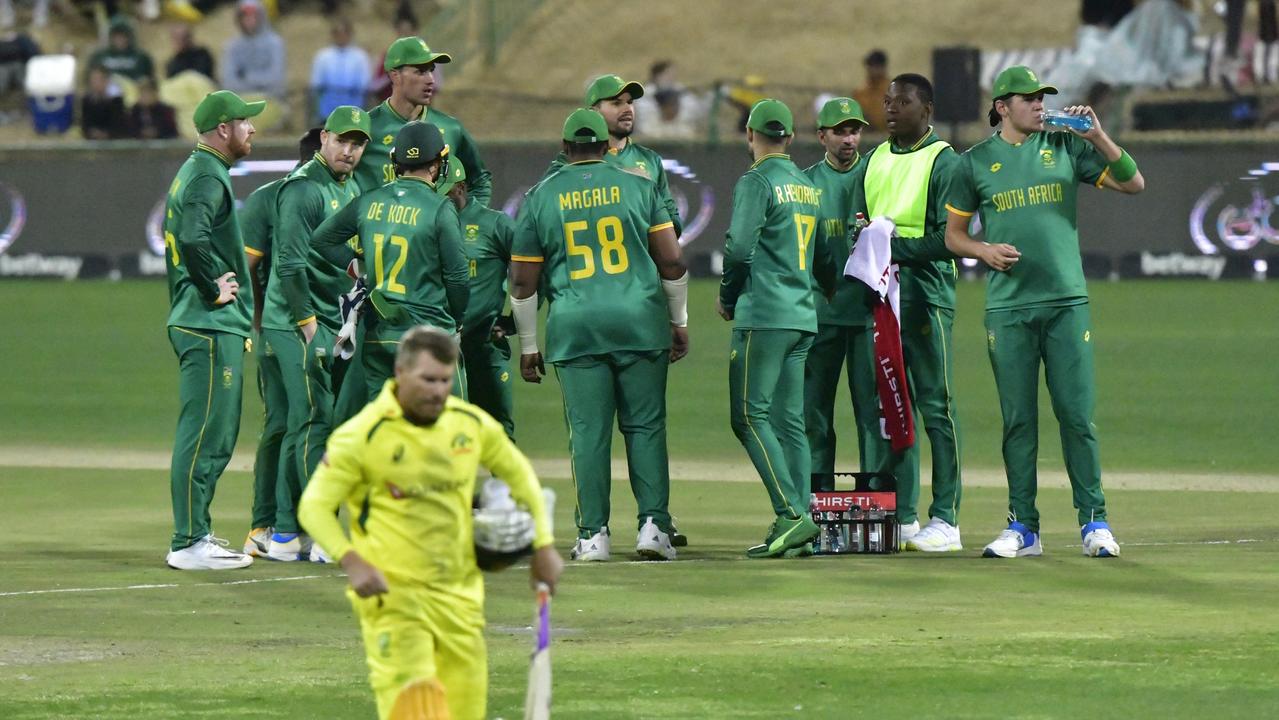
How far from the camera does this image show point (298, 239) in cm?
1180

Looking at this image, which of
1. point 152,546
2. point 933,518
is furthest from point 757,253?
point 152,546

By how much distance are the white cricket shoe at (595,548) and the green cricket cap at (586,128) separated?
210cm

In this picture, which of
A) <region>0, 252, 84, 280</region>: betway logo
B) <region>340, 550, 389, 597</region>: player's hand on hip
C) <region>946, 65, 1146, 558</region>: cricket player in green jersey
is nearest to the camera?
<region>340, 550, 389, 597</region>: player's hand on hip

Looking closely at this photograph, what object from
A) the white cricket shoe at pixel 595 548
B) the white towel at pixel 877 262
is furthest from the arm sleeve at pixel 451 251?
the white towel at pixel 877 262

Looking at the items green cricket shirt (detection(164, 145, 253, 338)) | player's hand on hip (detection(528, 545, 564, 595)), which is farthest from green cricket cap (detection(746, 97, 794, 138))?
player's hand on hip (detection(528, 545, 564, 595))

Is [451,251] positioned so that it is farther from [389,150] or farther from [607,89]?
[607,89]

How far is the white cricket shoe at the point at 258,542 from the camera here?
12.1 metres

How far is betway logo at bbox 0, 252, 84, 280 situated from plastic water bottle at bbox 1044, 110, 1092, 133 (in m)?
22.9

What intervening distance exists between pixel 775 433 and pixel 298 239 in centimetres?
282

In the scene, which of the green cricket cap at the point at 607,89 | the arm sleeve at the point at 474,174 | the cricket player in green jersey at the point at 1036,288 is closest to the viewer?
the cricket player in green jersey at the point at 1036,288

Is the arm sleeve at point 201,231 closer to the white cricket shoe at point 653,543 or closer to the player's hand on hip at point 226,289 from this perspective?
the player's hand on hip at point 226,289

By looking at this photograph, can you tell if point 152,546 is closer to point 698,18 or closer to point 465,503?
point 465,503

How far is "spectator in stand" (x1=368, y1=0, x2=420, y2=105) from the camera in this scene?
1326 inches

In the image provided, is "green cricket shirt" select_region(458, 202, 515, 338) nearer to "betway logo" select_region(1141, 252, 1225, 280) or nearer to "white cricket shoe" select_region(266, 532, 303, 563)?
"white cricket shoe" select_region(266, 532, 303, 563)
